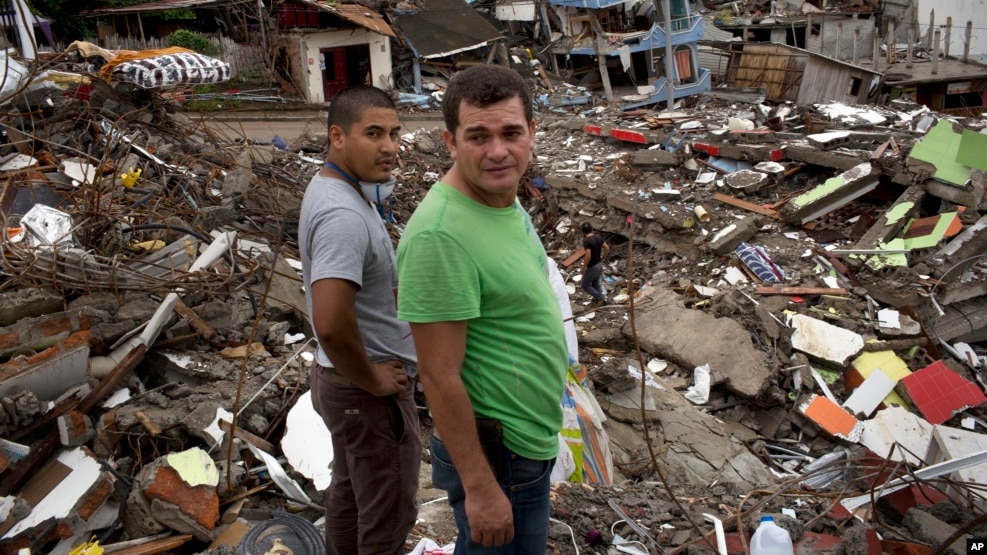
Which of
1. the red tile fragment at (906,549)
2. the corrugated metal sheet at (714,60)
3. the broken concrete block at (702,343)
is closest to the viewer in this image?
the red tile fragment at (906,549)

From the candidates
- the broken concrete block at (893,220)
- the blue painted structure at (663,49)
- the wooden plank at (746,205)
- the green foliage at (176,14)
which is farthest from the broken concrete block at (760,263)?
the green foliage at (176,14)

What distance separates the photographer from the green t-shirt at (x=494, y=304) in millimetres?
1525

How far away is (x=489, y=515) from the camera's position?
1.58 m

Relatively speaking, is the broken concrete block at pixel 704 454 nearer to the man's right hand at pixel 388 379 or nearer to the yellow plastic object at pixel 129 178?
the man's right hand at pixel 388 379

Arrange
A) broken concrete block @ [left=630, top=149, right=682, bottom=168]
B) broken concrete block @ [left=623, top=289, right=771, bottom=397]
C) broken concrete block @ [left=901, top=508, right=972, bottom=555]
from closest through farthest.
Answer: broken concrete block @ [left=901, top=508, right=972, bottom=555]
broken concrete block @ [left=623, top=289, right=771, bottom=397]
broken concrete block @ [left=630, top=149, right=682, bottom=168]

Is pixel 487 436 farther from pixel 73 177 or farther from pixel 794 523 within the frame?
pixel 73 177

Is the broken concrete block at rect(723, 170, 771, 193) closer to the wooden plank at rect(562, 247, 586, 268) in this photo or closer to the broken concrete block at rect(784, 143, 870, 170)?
the broken concrete block at rect(784, 143, 870, 170)

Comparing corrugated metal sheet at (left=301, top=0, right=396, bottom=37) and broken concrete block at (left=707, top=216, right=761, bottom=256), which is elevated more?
corrugated metal sheet at (left=301, top=0, right=396, bottom=37)

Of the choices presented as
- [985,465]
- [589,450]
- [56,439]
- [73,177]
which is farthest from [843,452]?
[73,177]

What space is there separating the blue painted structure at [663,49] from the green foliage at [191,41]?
11.6 m

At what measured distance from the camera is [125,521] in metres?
3.27

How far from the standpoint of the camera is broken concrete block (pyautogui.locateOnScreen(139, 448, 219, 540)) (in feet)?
10.6

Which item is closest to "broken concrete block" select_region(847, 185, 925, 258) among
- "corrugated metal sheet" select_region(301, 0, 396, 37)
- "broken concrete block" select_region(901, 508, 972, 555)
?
"broken concrete block" select_region(901, 508, 972, 555)

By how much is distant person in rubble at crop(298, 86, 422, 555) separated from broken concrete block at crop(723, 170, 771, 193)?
8.09 meters
